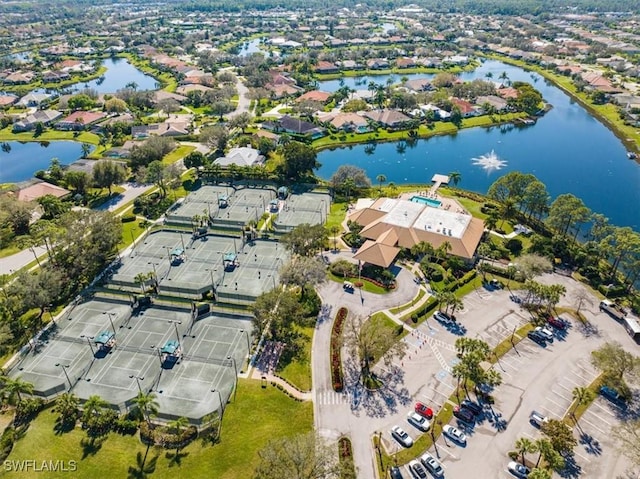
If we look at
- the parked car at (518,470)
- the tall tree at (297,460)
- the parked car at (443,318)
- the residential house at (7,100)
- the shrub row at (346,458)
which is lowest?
the residential house at (7,100)

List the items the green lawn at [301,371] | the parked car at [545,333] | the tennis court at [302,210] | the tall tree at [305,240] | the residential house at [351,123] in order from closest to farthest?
the green lawn at [301,371] → the parked car at [545,333] → the tall tree at [305,240] → the tennis court at [302,210] → the residential house at [351,123]

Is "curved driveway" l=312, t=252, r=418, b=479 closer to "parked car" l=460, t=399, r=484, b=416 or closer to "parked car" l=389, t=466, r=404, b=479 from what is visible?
"parked car" l=389, t=466, r=404, b=479

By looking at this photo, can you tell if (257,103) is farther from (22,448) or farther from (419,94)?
(22,448)

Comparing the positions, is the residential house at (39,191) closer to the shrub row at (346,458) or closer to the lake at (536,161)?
the lake at (536,161)

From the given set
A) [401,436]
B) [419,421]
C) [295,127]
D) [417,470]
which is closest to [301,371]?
[401,436]

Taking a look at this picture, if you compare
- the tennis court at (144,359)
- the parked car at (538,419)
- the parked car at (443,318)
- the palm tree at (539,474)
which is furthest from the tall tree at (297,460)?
the parked car at (443,318)

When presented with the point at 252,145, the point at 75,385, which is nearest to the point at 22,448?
the point at 75,385

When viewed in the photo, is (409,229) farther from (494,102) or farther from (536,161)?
(494,102)
